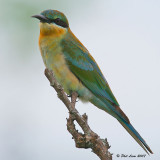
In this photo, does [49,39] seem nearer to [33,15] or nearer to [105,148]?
[33,15]

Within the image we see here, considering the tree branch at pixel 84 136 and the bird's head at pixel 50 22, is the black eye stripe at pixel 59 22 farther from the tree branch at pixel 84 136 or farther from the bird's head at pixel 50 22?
the tree branch at pixel 84 136

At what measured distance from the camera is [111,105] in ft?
12.2

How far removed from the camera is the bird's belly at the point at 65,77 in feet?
12.2

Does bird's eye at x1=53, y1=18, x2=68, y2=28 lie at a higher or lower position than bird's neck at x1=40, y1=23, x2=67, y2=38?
higher

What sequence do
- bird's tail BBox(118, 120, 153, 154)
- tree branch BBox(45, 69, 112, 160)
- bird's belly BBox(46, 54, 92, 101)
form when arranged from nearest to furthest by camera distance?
tree branch BBox(45, 69, 112, 160) → bird's tail BBox(118, 120, 153, 154) → bird's belly BBox(46, 54, 92, 101)

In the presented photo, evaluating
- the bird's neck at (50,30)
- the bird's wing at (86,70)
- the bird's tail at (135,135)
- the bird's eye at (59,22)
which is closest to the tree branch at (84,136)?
the bird's tail at (135,135)

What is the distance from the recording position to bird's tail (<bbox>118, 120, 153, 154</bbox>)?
10.4 feet

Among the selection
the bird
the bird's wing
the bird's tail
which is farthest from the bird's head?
the bird's tail

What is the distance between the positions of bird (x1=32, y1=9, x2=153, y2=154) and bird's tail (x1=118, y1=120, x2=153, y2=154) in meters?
0.01

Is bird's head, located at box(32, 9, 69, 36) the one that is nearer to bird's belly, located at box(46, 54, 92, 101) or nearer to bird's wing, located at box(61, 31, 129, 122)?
bird's wing, located at box(61, 31, 129, 122)

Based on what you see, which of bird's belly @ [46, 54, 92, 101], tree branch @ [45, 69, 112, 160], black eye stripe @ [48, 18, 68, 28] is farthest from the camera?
black eye stripe @ [48, 18, 68, 28]

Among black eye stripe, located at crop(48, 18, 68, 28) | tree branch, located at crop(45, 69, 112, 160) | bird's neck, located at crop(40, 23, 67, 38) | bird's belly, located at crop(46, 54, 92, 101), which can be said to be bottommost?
tree branch, located at crop(45, 69, 112, 160)

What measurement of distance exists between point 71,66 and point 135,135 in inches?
42.3

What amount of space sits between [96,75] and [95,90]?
0.27 m
